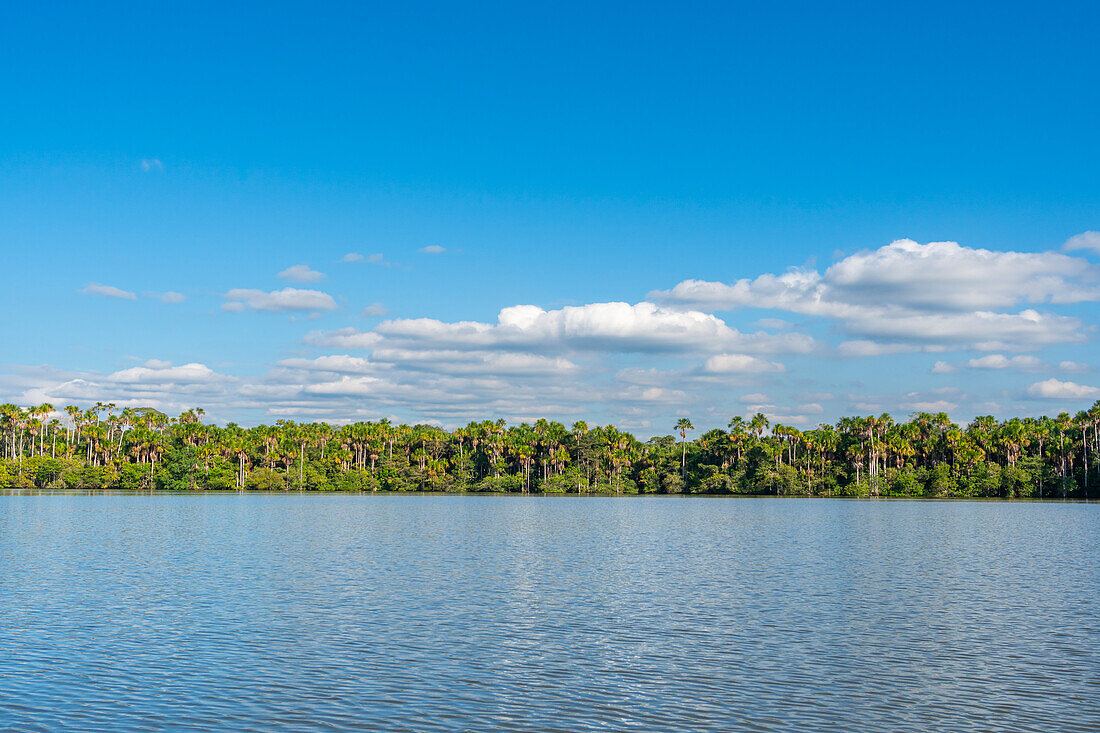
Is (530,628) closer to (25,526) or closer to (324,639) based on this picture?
(324,639)

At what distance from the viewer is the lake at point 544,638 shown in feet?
62.4

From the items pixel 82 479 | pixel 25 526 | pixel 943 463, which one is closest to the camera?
pixel 25 526

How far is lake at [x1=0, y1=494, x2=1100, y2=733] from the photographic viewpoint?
62.4ft

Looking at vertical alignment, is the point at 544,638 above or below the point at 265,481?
above

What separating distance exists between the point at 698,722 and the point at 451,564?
96.4ft

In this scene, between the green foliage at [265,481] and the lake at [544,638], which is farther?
the green foliage at [265,481]

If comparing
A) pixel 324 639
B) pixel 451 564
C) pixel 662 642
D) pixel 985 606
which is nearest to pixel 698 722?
pixel 662 642

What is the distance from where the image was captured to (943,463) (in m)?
173

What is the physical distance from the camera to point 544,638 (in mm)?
26844

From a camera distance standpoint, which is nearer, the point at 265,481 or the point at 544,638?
the point at 544,638

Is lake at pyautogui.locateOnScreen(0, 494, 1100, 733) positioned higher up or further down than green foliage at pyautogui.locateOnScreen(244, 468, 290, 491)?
higher up

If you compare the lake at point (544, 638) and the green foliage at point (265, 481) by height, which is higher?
the lake at point (544, 638)

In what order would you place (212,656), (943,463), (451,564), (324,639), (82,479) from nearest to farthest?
(212,656) < (324,639) < (451,564) < (943,463) < (82,479)

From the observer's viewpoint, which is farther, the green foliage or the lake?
the green foliage
